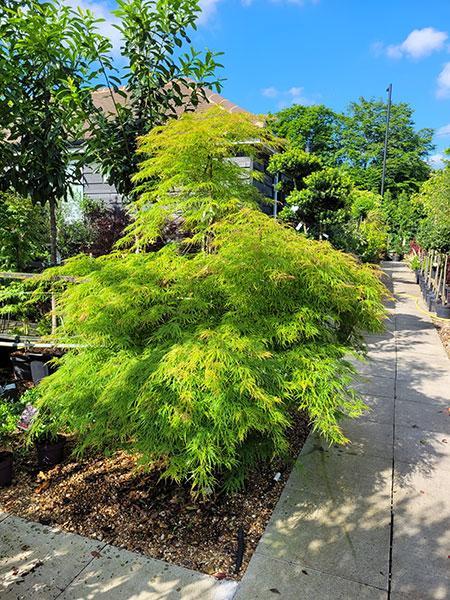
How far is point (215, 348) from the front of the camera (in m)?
2.40

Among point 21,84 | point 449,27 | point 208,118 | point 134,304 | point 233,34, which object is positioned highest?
point 449,27

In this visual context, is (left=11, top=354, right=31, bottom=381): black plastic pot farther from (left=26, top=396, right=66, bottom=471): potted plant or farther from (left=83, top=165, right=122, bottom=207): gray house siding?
(left=83, top=165, right=122, bottom=207): gray house siding

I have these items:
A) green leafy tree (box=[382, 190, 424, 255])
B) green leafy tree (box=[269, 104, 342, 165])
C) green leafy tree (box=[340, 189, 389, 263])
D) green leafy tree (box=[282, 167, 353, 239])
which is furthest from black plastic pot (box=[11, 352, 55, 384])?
green leafy tree (box=[269, 104, 342, 165])

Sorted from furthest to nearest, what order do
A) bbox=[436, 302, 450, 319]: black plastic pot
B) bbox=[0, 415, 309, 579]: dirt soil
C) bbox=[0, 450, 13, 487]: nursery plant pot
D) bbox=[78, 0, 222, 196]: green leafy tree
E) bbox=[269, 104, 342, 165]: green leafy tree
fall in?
bbox=[269, 104, 342, 165]: green leafy tree, bbox=[436, 302, 450, 319]: black plastic pot, bbox=[78, 0, 222, 196]: green leafy tree, bbox=[0, 450, 13, 487]: nursery plant pot, bbox=[0, 415, 309, 579]: dirt soil

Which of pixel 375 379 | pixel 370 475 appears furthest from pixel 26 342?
pixel 375 379

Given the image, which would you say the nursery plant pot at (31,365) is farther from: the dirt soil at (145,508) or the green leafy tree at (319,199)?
the green leafy tree at (319,199)

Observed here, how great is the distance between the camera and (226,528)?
262cm

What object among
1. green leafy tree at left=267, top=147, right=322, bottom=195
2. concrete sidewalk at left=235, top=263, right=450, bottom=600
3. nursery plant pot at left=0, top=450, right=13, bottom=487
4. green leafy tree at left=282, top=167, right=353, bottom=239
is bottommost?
concrete sidewalk at left=235, top=263, right=450, bottom=600

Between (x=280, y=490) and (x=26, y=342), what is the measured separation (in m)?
3.57

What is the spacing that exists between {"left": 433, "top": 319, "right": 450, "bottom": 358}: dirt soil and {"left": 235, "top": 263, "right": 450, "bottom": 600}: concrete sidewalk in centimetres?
282

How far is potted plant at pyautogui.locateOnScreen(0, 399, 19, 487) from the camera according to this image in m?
3.08

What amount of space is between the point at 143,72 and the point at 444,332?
723 cm

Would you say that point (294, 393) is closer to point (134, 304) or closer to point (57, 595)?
point (134, 304)

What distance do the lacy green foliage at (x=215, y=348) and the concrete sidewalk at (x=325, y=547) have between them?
50 centimetres
